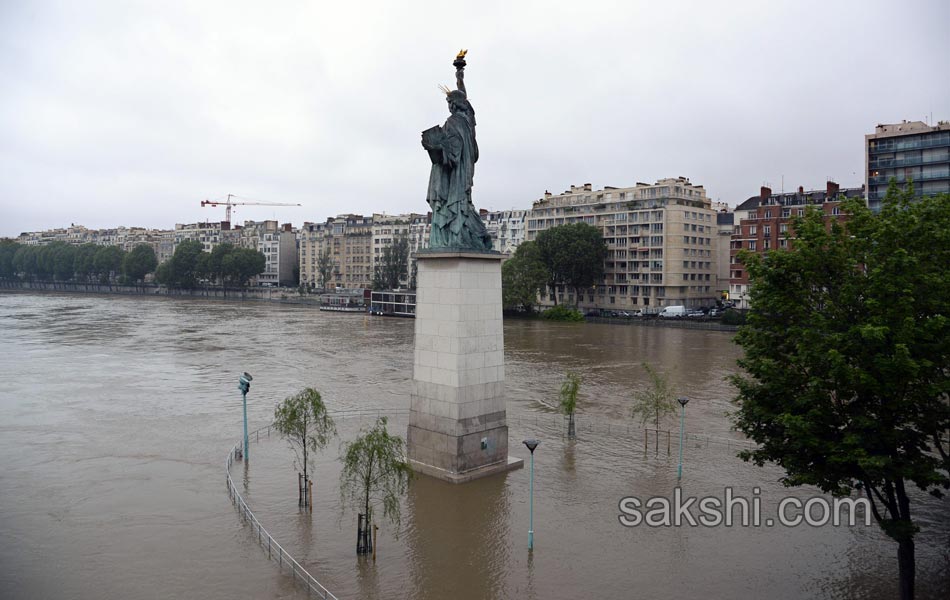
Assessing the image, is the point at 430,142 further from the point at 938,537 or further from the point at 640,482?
the point at 938,537

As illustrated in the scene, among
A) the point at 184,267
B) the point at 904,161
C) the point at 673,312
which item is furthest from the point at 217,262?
the point at 904,161

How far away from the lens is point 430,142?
26984mm

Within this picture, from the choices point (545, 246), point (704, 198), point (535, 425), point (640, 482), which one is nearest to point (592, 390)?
point (535, 425)

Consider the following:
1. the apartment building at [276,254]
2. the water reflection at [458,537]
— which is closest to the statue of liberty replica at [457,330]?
the water reflection at [458,537]

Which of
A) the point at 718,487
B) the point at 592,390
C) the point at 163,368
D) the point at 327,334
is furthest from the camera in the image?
the point at 327,334

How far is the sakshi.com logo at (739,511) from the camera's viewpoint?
23.0 metres

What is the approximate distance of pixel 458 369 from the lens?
85.5ft

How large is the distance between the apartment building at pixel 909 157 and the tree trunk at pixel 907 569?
69428 mm

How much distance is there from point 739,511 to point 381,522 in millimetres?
11739

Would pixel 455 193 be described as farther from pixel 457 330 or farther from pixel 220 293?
pixel 220 293

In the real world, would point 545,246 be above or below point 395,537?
above

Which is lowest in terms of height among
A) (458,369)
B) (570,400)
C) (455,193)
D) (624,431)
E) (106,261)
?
(624,431)

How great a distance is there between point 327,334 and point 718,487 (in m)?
67.7

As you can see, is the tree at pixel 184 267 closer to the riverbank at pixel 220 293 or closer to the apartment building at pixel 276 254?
the riverbank at pixel 220 293
